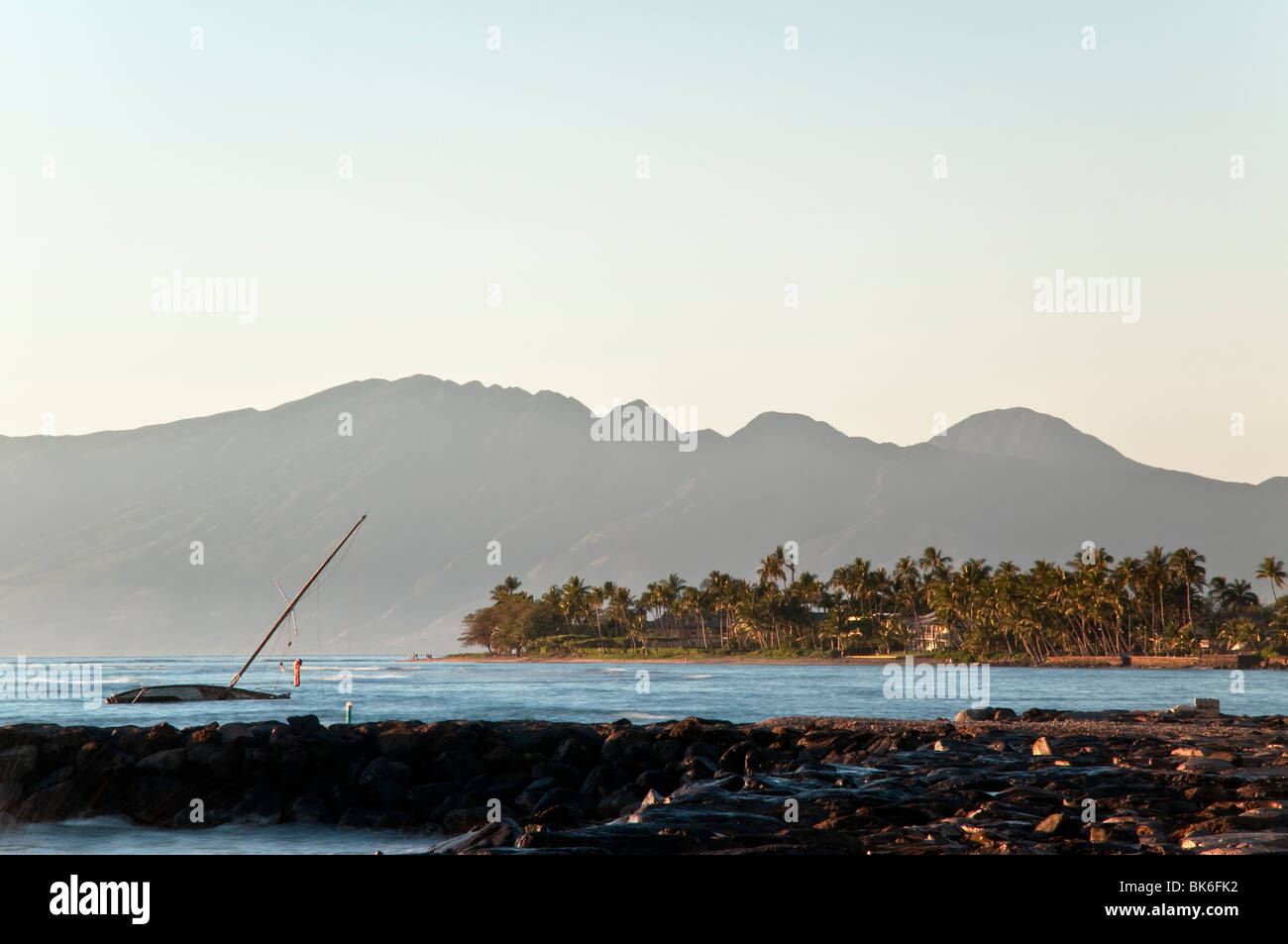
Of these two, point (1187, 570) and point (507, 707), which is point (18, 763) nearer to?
point (507, 707)

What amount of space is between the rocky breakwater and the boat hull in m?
40.5

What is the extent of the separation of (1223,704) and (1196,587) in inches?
3946

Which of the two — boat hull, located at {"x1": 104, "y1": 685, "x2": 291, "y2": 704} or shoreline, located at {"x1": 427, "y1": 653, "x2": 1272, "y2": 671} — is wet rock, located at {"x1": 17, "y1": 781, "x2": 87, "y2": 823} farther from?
shoreline, located at {"x1": 427, "y1": 653, "x2": 1272, "y2": 671}

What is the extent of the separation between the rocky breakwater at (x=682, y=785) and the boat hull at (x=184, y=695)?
40456 mm

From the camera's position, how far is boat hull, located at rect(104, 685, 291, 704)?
68.9 m

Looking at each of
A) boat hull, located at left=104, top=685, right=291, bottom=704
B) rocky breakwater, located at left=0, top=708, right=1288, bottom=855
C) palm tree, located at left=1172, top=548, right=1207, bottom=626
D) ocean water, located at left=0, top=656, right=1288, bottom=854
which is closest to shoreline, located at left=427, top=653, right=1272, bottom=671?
palm tree, located at left=1172, top=548, right=1207, bottom=626

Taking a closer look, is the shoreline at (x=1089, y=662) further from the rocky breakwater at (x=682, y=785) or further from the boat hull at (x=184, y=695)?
the rocky breakwater at (x=682, y=785)

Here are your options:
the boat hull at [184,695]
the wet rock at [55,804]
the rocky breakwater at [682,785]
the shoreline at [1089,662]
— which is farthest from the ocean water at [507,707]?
the shoreline at [1089,662]

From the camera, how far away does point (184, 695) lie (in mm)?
70125

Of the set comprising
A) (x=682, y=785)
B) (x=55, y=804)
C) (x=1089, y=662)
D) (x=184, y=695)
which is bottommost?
(x=1089, y=662)

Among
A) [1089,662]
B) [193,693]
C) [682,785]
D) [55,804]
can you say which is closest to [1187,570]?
[1089,662]

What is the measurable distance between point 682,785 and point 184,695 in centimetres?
5319
